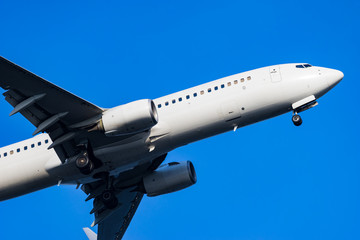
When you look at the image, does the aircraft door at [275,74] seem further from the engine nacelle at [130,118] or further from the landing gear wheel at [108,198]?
the landing gear wheel at [108,198]

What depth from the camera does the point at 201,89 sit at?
127 feet

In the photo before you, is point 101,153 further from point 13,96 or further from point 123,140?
point 13,96

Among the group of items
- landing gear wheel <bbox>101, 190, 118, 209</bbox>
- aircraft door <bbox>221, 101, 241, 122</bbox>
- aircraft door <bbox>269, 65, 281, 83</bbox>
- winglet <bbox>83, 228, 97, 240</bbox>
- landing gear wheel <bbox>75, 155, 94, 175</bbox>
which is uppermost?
aircraft door <bbox>269, 65, 281, 83</bbox>

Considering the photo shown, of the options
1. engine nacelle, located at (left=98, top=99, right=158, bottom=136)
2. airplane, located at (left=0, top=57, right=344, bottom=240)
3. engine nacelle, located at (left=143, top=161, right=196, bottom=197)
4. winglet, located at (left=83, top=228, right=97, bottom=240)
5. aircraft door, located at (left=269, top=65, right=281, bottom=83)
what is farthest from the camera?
winglet, located at (left=83, top=228, right=97, bottom=240)

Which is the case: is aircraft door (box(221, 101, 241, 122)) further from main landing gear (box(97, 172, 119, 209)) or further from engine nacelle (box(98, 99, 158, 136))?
main landing gear (box(97, 172, 119, 209))

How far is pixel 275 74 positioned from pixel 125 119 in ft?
31.6

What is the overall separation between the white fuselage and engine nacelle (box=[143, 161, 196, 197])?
3.25 m

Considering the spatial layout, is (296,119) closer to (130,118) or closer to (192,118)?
(192,118)

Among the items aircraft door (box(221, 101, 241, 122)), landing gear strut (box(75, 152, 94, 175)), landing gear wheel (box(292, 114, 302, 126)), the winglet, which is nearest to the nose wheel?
landing gear wheel (box(292, 114, 302, 126))

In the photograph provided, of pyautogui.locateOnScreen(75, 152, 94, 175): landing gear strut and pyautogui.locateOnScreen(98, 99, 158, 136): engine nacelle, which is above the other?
pyautogui.locateOnScreen(98, 99, 158, 136): engine nacelle

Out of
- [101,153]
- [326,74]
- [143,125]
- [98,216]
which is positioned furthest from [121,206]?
[326,74]

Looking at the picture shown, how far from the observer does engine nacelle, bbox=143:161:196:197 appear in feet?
138

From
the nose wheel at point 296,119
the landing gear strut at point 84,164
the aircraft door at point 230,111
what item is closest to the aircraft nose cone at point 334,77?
the nose wheel at point 296,119

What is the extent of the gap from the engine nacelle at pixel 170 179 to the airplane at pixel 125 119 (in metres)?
2.38
